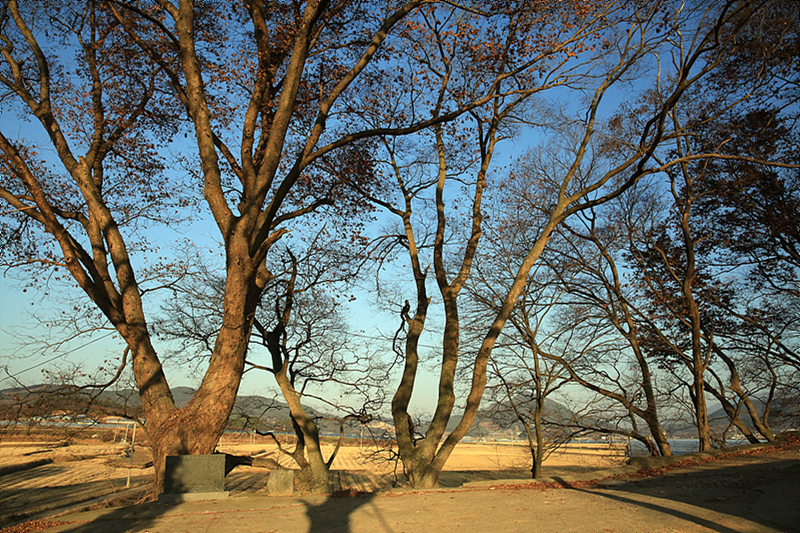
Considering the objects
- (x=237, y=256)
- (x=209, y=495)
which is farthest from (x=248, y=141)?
(x=209, y=495)

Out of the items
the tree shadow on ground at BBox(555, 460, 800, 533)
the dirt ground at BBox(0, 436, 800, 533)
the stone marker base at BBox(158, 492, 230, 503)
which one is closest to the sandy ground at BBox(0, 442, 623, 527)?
the stone marker base at BBox(158, 492, 230, 503)

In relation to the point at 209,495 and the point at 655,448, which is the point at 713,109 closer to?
the point at 655,448

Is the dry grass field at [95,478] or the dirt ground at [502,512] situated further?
the dry grass field at [95,478]

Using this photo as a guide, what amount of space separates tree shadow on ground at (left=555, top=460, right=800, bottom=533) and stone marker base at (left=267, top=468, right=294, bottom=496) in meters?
4.55

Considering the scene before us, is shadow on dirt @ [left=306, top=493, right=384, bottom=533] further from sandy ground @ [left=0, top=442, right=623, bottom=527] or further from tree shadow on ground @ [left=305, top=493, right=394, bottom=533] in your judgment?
sandy ground @ [left=0, top=442, right=623, bottom=527]

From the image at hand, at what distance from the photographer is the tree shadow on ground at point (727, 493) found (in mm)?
4590

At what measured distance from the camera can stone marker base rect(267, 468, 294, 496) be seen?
7.59 m

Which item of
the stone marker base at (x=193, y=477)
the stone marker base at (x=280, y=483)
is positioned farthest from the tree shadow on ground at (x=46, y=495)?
the stone marker base at (x=193, y=477)

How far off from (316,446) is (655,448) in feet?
31.1

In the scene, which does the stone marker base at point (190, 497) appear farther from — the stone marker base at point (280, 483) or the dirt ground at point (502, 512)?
the stone marker base at point (280, 483)

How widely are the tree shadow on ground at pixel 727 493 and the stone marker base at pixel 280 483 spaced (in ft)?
14.9

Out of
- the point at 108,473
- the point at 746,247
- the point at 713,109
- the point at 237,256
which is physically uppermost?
the point at 713,109

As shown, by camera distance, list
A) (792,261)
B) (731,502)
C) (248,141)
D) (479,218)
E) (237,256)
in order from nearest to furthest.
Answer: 1. (731,502)
2. (237,256)
3. (248,141)
4. (479,218)
5. (792,261)

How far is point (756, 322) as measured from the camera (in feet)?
46.6
